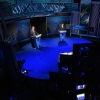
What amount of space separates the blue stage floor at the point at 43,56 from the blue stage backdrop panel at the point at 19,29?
1.08 m

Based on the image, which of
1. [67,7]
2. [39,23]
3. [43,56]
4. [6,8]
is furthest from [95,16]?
[6,8]

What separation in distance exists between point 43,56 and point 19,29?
397 centimetres

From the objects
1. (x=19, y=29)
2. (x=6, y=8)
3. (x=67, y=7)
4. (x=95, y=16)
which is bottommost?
(x=19, y=29)

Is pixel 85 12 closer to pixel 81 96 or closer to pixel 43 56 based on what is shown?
pixel 43 56

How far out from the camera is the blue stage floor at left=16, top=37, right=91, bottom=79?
8.05 metres

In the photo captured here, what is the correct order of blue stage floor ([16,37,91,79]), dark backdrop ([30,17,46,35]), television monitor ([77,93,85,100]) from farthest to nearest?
dark backdrop ([30,17,46,35]), blue stage floor ([16,37,91,79]), television monitor ([77,93,85,100])

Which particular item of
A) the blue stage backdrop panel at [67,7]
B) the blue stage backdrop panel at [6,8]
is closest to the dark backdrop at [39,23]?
the blue stage backdrop panel at [67,7]

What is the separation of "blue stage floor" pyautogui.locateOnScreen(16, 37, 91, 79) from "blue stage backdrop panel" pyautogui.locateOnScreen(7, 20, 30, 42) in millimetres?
1083

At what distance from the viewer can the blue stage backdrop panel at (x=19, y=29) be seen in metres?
11.4

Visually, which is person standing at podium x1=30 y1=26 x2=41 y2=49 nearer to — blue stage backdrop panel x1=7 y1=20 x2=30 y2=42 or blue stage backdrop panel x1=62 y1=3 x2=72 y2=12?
blue stage backdrop panel x1=7 y1=20 x2=30 y2=42

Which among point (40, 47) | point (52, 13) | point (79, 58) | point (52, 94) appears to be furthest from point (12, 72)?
point (52, 13)

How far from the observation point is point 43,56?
9.97 m

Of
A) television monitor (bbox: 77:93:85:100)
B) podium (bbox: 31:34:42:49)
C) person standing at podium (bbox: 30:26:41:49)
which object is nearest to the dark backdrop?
person standing at podium (bbox: 30:26:41:49)

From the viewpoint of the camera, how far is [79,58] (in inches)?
227
